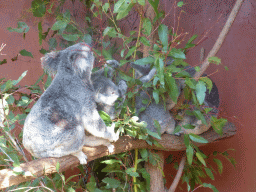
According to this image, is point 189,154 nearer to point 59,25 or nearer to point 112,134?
point 112,134

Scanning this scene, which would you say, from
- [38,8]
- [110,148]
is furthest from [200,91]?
[38,8]

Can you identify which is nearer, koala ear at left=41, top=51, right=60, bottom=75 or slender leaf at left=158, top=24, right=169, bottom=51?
slender leaf at left=158, top=24, right=169, bottom=51

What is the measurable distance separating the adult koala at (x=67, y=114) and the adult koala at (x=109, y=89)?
6 cm

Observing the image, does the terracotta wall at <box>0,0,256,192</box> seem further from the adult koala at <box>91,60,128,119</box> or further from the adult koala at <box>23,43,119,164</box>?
the adult koala at <box>23,43,119,164</box>

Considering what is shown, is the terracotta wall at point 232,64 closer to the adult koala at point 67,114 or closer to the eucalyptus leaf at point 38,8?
the eucalyptus leaf at point 38,8

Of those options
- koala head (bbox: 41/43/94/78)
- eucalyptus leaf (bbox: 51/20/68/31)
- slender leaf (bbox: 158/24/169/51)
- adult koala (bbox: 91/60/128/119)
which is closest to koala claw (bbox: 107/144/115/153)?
adult koala (bbox: 91/60/128/119)

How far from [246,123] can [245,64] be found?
565 mm

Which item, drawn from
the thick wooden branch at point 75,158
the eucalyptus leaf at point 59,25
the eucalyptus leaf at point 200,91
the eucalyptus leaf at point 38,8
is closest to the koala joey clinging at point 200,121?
the thick wooden branch at point 75,158

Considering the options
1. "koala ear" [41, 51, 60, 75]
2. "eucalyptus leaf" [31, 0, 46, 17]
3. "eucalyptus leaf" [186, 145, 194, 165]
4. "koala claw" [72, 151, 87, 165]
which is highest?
"eucalyptus leaf" [31, 0, 46, 17]

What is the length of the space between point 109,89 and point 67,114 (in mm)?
430

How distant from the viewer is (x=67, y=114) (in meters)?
1.64

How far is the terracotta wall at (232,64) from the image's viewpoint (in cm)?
261

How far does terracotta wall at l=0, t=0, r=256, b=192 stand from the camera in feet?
8.55

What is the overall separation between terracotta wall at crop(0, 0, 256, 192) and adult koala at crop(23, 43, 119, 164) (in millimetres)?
1203
